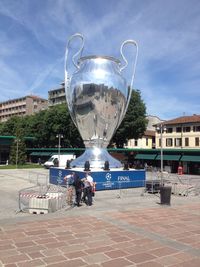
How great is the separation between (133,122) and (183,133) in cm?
1665

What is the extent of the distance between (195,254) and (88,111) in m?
18.6

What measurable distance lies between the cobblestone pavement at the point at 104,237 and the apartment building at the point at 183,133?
2063 inches

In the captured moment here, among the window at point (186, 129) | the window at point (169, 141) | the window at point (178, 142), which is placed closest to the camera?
the window at point (186, 129)

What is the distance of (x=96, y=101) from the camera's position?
2636 centimetres

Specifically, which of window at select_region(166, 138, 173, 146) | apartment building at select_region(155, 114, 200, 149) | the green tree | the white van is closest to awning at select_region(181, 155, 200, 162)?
the green tree

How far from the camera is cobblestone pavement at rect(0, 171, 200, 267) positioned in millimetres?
8539

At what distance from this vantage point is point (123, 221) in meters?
13.1

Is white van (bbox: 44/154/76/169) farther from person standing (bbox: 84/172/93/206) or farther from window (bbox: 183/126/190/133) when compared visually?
window (bbox: 183/126/190/133)

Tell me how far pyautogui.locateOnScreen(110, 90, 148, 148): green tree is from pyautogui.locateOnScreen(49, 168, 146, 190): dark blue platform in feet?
102

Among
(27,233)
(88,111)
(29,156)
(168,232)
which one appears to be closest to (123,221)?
(168,232)

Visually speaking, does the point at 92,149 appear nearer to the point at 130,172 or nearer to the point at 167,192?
the point at 130,172

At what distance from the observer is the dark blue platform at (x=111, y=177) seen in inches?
947

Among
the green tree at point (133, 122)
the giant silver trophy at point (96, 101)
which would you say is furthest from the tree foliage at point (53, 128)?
the giant silver trophy at point (96, 101)

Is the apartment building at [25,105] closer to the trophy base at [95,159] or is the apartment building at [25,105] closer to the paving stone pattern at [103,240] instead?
the trophy base at [95,159]
